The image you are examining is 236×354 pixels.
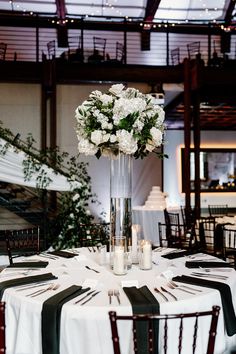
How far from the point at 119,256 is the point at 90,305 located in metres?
0.57

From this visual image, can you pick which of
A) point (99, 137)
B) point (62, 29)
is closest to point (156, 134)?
point (99, 137)

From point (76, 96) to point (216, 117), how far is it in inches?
193

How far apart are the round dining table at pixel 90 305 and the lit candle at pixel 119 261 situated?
0.04m

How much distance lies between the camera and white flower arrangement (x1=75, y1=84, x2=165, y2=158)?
8.16 feet

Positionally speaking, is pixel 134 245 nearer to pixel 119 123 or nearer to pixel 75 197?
pixel 119 123

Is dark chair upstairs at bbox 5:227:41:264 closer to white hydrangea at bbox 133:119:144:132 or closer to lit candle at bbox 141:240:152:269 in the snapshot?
lit candle at bbox 141:240:152:269

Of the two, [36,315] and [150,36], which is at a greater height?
[150,36]

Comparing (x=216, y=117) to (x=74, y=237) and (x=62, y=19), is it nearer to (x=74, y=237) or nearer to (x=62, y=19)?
(x=62, y=19)

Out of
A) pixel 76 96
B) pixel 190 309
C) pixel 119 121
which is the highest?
pixel 76 96

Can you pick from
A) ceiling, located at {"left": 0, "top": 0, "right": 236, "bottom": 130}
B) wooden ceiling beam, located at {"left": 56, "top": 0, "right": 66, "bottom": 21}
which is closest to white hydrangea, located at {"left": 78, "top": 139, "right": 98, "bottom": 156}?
ceiling, located at {"left": 0, "top": 0, "right": 236, "bottom": 130}

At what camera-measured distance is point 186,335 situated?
1994 millimetres

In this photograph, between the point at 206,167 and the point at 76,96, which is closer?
the point at 76,96

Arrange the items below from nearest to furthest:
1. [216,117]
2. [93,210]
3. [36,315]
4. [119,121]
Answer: [36,315] < [119,121] < [93,210] < [216,117]

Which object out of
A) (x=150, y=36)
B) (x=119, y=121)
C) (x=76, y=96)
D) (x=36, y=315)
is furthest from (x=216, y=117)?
(x=36, y=315)
